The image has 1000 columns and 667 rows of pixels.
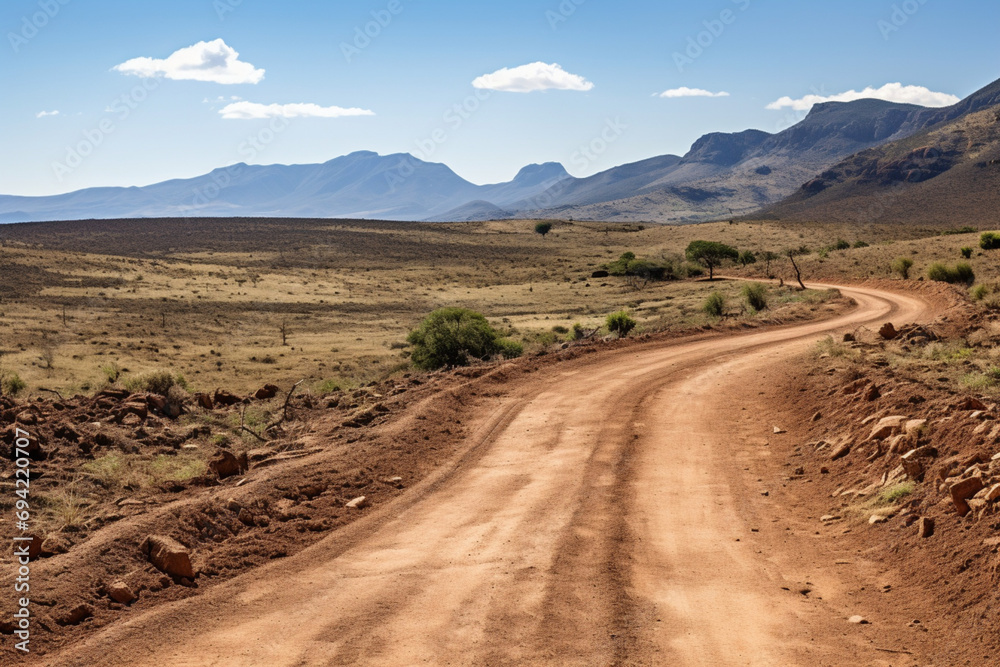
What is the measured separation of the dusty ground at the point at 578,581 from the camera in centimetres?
627

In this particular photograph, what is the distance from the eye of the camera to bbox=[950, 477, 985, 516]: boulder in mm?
7605

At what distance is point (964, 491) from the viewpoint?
7680 mm

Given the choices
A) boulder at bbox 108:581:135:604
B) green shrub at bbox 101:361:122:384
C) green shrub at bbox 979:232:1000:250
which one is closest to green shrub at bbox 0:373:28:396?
green shrub at bbox 101:361:122:384

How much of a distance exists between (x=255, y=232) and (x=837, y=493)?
111 metres

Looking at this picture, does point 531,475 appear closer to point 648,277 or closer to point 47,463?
point 47,463

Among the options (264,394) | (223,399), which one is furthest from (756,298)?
(223,399)

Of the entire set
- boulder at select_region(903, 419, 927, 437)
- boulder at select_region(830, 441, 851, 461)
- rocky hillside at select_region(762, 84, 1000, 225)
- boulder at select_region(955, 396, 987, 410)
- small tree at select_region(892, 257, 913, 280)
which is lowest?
boulder at select_region(830, 441, 851, 461)

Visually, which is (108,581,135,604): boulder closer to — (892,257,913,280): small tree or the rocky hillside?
(892,257,913,280): small tree

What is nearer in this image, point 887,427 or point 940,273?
point 887,427

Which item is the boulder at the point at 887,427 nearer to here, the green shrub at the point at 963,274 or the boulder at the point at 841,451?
the boulder at the point at 841,451

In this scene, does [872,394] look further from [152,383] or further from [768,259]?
[768,259]

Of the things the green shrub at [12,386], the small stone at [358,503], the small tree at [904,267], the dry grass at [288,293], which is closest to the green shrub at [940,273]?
the small tree at [904,267]

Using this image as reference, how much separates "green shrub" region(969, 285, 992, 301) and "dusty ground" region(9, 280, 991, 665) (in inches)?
828

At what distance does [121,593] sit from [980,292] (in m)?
31.7
